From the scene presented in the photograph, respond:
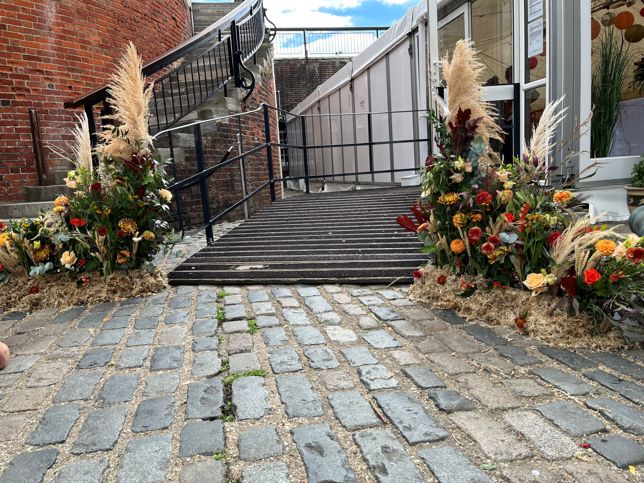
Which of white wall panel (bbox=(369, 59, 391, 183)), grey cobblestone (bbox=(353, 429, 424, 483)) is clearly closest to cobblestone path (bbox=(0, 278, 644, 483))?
grey cobblestone (bbox=(353, 429, 424, 483))

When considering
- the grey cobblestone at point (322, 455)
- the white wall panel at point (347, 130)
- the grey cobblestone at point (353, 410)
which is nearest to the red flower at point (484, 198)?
the grey cobblestone at point (353, 410)

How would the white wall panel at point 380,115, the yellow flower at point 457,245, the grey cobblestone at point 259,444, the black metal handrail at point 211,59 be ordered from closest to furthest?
the grey cobblestone at point 259,444 < the yellow flower at point 457,245 < the black metal handrail at point 211,59 < the white wall panel at point 380,115

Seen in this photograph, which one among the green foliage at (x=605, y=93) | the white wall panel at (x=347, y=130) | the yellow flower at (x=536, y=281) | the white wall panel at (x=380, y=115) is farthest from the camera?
the white wall panel at (x=347, y=130)

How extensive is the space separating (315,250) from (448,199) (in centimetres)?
163

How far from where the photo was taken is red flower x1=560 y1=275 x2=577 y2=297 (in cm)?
233

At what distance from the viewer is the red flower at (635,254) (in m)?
2.19

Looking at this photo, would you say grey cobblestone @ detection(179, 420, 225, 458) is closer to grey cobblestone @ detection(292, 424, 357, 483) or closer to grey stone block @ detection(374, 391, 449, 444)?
grey cobblestone @ detection(292, 424, 357, 483)

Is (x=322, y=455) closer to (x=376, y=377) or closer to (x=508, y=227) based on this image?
(x=376, y=377)

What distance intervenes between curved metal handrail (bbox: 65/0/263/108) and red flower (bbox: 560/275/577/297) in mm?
3672

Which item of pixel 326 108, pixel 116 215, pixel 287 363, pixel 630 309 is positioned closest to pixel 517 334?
pixel 630 309

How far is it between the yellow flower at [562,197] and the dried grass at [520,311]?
0.53 m

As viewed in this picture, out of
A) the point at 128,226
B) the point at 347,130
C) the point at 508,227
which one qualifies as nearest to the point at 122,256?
the point at 128,226

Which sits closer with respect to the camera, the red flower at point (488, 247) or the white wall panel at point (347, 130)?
the red flower at point (488, 247)

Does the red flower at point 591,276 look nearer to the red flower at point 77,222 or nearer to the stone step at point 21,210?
the red flower at point 77,222
